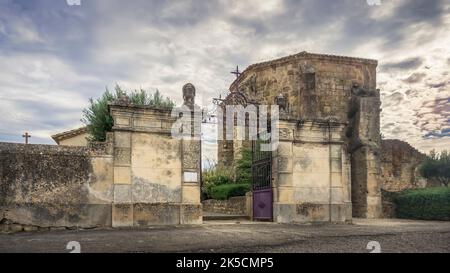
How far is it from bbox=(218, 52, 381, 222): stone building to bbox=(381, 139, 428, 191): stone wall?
2355mm

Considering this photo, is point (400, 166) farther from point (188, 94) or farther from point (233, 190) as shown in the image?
point (188, 94)

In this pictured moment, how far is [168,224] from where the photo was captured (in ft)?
36.9

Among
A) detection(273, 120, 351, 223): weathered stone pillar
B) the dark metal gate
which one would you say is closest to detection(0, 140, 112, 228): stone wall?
the dark metal gate

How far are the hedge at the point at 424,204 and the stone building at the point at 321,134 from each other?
3.60 ft

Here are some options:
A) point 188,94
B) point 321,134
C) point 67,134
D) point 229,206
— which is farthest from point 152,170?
point 67,134

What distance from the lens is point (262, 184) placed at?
1381cm

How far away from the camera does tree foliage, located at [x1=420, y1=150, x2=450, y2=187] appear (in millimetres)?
21609

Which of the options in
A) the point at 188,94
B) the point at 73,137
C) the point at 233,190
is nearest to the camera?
the point at 188,94

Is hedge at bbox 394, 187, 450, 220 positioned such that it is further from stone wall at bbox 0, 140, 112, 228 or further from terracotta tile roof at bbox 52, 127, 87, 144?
terracotta tile roof at bbox 52, 127, 87, 144

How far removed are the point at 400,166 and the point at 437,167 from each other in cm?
177
